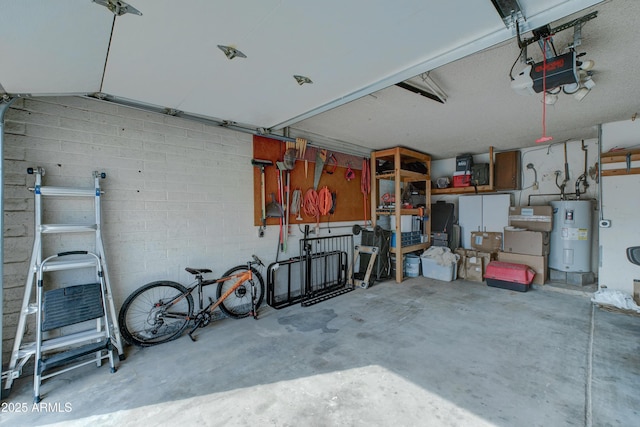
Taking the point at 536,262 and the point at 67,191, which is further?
the point at 536,262

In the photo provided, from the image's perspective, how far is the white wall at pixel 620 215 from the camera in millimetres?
3691

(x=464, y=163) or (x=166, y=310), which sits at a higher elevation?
(x=464, y=163)

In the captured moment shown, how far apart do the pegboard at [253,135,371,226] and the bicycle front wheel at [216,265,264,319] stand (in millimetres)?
747

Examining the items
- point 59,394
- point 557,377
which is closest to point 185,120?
point 59,394

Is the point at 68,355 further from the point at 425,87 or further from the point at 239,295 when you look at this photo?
the point at 425,87

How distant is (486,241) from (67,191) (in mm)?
6473

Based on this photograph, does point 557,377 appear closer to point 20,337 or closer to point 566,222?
point 566,222

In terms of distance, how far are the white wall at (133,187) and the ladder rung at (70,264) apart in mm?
170

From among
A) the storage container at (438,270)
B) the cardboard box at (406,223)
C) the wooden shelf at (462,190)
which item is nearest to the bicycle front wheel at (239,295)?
the cardboard box at (406,223)

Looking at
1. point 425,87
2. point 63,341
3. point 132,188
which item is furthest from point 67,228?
point 425,87

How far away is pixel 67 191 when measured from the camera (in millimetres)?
2283

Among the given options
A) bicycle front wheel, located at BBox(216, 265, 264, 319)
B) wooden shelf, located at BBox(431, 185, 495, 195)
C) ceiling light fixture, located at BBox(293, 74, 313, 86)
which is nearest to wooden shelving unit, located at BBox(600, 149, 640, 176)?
wooden shelf, located at BBox(431, 185, 495, 195)

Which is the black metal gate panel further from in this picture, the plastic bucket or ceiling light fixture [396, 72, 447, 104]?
ceiling light fixture [396, 72, 447, 104]

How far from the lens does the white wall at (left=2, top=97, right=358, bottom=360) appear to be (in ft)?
7.30
